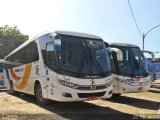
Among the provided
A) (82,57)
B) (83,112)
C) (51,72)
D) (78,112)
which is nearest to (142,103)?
(83,112)

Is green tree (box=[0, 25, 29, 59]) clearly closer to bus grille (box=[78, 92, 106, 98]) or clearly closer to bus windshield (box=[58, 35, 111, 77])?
bus windshield (box=[58, 35, 111, 77])

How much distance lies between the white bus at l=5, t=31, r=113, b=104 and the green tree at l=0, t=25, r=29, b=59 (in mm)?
48035

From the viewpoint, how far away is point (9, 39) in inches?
2506

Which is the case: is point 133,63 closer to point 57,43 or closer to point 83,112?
point 83,112

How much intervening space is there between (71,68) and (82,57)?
70cm

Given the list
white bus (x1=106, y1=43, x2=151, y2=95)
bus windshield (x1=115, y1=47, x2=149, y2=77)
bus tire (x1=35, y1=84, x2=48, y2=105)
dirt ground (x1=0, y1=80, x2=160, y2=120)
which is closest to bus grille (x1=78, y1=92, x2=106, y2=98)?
dirt ground (x1=0, y1=80, x2=160, y2=120)

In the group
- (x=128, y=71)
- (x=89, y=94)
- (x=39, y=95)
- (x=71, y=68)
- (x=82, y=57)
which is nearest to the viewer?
(x=71, y=68)

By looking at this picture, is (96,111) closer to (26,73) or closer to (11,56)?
(26,73)

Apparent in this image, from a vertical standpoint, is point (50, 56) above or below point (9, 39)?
below

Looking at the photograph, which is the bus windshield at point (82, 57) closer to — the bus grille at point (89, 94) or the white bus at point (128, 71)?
the bus grille at point (89, 94)

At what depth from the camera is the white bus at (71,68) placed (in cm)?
1153

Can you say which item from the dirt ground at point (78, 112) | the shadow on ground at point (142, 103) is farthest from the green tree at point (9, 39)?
the dirt ground at point (78, 112)

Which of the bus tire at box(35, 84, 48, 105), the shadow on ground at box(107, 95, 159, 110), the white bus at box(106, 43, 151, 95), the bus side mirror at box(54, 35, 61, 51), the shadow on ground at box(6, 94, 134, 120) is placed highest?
the bus side mirror at box(54, 35, 61, 51)

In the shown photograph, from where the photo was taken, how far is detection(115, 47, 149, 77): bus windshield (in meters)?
15.3
